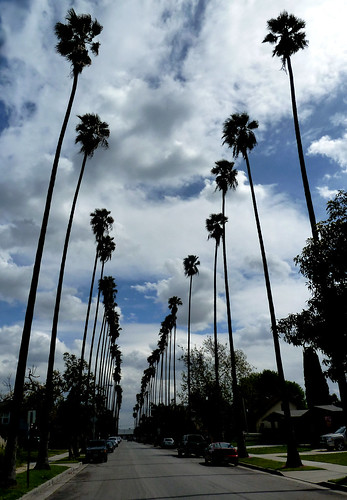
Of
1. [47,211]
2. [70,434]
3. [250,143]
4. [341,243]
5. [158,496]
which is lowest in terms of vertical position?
[158,496]

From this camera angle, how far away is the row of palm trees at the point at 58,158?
1607 centimetres

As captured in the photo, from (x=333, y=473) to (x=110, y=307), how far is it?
2213 inches

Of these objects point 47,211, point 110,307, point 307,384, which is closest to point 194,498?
point 47,211

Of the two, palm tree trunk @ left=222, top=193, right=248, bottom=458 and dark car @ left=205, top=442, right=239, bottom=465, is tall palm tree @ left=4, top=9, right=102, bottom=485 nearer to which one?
dark car @ left=205, top=442, right=239, bottom=465

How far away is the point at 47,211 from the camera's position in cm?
1956

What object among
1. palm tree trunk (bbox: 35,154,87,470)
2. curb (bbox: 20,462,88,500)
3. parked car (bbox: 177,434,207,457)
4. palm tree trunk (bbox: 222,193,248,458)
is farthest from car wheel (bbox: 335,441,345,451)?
palm tree trunk (bbox: 35,154,87,470)

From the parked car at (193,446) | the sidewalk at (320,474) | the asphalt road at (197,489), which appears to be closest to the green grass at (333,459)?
the sidewalk at (320,474)

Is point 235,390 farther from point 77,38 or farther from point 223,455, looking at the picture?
point 77,38

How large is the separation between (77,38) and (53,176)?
8.60 m

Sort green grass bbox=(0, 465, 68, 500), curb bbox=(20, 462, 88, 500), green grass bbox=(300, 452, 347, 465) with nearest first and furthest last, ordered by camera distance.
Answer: green grass bbox=(0, 465, 68, 500) → curb bbox=(20, 462, 88, 500) → green grass bbox=(300, 452, 347, 465)

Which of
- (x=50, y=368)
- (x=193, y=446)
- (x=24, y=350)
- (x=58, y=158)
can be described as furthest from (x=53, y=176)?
(x=193, y=446)

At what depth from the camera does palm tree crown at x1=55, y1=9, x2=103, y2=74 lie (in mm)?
22641

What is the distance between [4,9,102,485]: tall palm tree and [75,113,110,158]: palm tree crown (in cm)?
661

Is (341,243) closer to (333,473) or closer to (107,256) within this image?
(333,473)
